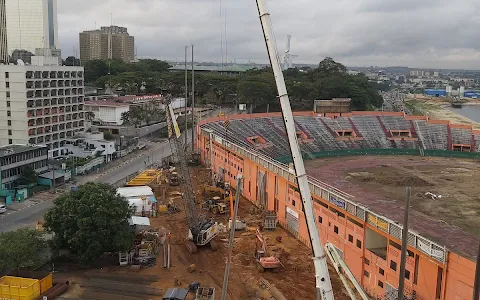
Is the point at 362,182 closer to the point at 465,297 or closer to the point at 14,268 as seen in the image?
the point at 465,297

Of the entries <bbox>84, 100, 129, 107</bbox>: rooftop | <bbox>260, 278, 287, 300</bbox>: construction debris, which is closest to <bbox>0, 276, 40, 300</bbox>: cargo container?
<bbox>260, 278, 287, 300</bbox>: construction debris

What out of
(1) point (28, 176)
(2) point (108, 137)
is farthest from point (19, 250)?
(2) point (108, 137)

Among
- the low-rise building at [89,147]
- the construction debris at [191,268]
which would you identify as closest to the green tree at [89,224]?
the construction debris at [191,268]

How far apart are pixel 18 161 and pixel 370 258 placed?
35285 mm

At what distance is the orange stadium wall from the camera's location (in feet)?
73.7

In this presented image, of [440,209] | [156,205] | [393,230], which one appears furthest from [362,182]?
[393,230]

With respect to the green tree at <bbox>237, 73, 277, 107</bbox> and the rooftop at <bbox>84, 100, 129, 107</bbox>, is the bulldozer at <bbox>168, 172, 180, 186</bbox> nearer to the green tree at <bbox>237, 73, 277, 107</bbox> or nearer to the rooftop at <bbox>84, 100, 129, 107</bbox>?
the rooftop at <bbox>84, 100, 129, 107</bbox>

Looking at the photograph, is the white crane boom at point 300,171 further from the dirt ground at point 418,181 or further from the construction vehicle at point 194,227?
the dirt ground at point 418,181

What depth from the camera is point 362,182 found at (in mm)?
52375

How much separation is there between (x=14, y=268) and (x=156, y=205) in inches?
668

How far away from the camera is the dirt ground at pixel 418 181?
41.8m

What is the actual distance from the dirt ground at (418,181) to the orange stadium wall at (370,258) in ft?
31.8

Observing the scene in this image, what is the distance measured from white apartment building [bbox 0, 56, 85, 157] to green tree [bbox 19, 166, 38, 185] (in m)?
8.82

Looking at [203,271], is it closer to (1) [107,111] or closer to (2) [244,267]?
(2) [244,267]
